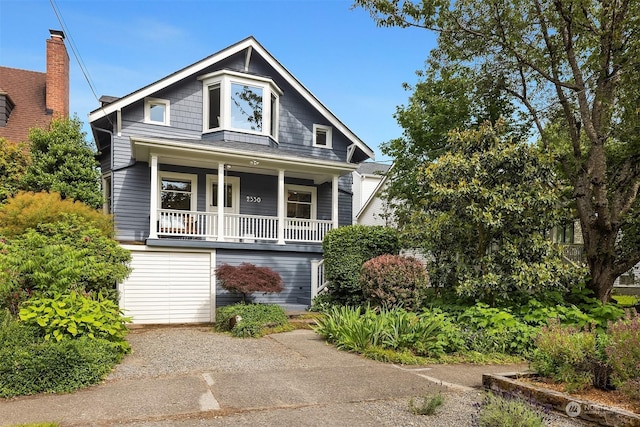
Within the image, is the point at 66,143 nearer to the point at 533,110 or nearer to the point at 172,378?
the point at 172,378

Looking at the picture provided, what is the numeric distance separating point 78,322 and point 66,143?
881 centimetres

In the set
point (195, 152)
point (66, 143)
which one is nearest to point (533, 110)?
point (195, 152)

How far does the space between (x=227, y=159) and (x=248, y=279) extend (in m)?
4.15

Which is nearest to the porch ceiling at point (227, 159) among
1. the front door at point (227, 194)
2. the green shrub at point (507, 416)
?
the front door at point (227, 194)

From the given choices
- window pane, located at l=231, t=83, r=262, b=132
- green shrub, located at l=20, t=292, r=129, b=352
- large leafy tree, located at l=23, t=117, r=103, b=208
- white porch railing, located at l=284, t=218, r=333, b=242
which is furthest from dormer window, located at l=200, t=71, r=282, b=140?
green shrub, located at l=20, t=292, r=129, b=352

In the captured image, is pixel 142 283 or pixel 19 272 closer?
pixel 19 272

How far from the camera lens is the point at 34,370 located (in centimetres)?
521

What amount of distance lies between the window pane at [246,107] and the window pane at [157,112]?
230 centimetres

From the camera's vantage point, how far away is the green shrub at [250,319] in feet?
31.1

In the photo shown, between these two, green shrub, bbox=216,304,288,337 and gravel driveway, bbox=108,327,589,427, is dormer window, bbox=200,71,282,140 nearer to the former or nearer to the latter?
green shrub, bbox=216,304,288,337

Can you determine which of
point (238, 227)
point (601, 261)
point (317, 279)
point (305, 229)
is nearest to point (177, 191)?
point (238, 227)

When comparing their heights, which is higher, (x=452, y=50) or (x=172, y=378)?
(x=452, y=50)

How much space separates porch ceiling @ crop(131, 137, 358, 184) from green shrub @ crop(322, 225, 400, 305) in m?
2.93

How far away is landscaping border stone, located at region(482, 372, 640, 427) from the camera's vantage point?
4.05 metres
